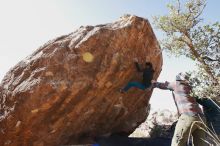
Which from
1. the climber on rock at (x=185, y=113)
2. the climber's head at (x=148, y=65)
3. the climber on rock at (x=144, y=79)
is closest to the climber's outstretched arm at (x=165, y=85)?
the climber on rock at (x=185, y=113)

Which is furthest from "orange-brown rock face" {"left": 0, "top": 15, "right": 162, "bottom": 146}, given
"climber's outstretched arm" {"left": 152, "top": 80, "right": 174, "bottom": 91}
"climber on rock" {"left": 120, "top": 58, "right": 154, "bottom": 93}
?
"climber's outstretched arm" {"left": 152, "top": 80, "right": 174, "bottom": 91}

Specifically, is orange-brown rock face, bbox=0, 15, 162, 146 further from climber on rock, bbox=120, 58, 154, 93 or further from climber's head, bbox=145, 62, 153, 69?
climber's head, bbox=145, 62, 153, 69

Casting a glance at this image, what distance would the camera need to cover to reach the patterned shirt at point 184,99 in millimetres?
7614

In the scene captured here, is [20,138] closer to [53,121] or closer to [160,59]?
[53,121]

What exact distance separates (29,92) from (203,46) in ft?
20.0

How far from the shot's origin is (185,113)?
24.9 ft

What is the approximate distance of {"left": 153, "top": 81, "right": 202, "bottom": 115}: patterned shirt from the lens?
300 inches

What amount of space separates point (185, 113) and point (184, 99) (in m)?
0.48

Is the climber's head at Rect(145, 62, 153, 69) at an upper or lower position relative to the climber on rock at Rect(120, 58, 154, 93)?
upper

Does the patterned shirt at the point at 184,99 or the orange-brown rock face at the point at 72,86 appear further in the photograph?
the orange-brown rock face at the point at 72,86

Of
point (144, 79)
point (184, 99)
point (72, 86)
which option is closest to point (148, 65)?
point (144, 79)

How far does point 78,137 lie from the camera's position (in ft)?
34.9

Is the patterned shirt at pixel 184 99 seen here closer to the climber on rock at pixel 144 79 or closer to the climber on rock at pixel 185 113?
the climber on rock at pixel 185 113

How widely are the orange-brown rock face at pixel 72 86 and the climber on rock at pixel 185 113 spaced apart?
2.33m
